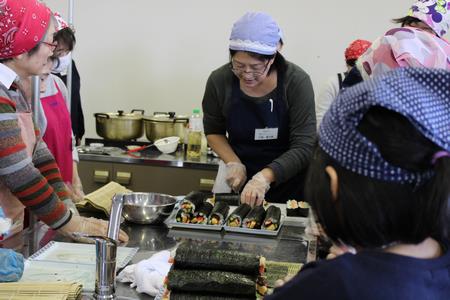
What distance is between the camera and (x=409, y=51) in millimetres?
1512

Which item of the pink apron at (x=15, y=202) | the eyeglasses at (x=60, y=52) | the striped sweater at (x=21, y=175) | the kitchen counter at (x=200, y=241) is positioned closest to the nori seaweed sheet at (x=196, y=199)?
the kitchen counter at (x=200, y=241)

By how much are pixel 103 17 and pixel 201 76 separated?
2.90 feet

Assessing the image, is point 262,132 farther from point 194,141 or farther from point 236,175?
point 194,141

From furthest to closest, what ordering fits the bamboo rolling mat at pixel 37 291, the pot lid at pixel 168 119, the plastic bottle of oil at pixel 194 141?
the pot lid at pixel 168 119 → the plastic bottle of oil at pixel 194 141 → the bamboo rolling mat at pixel 37 291

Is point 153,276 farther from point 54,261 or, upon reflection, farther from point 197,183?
point 197,183

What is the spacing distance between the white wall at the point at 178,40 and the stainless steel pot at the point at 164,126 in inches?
18.0

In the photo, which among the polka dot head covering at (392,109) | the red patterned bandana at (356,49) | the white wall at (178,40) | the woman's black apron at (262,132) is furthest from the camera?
the white wall at (178,40)

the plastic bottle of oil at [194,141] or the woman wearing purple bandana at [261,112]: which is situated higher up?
the woman wearing purple bandana at [261,112]

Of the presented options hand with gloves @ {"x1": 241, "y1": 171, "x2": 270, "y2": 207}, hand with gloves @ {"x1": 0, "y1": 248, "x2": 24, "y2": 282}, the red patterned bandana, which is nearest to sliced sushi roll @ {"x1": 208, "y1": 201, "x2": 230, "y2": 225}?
hand with gloves @ {"x1": 241, "y1": 171, "x2": 270, "y2": 207}

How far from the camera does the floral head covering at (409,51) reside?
4.91ft

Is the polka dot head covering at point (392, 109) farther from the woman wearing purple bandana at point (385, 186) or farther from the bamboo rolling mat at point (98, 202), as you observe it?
the bamboo rolling mat at point (98, 202)

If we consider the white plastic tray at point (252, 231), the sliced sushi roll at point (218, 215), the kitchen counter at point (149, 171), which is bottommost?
the kitchen counter at point (149, 171)

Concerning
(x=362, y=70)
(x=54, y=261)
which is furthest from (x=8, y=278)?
(x=362, y=70)

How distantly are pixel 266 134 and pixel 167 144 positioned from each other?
1.17m
